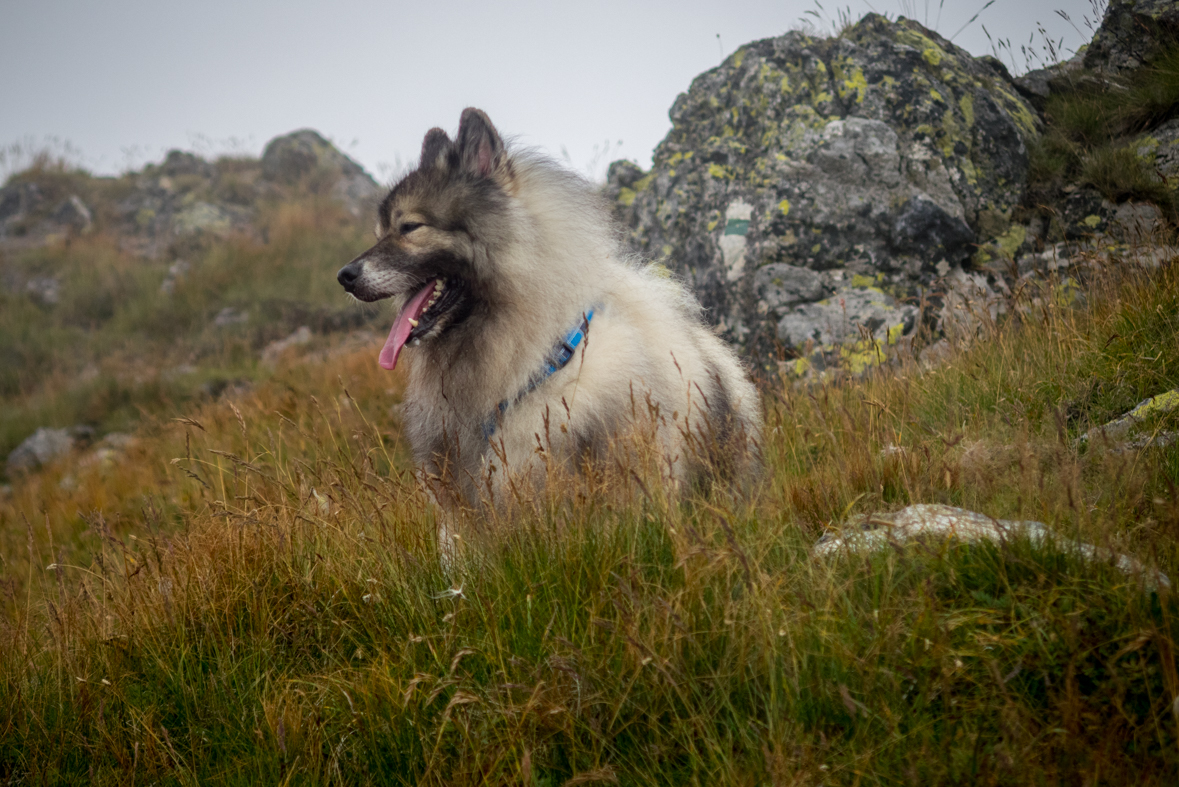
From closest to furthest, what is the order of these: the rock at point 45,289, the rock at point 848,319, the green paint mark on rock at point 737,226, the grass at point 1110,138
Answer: the rock at point 848,319 < the grass at point 1110,138 < the green paint mark on rock at point 737,226 < the rock at point 45,289

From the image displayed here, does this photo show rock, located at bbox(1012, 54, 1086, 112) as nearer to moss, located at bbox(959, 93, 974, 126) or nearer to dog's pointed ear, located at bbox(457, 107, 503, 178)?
moss, located at bbox(959, 93, 974, 126)

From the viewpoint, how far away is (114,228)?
17.2 m

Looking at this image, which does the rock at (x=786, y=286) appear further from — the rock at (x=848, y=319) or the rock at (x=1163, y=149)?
the rock at (x=1163, y=149)

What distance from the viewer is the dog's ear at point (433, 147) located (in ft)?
10.5

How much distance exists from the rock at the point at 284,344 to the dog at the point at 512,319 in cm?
871

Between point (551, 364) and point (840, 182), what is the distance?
376 cm

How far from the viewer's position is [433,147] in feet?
10.7

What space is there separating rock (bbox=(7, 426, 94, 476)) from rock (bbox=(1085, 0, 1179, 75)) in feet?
43.0

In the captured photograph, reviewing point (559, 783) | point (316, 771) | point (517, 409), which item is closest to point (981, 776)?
point (559, 783)

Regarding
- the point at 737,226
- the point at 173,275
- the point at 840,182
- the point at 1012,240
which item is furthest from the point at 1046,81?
the point at 173,275

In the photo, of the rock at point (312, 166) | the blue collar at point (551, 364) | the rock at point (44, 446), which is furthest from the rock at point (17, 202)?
the blue collar at point (551, 364)

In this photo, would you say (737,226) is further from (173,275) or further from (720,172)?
(173,275)

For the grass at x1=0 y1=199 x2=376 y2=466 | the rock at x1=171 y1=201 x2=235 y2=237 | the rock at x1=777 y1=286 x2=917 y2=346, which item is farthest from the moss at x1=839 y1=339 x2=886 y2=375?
the rock at x1=171 y1=201 x2=235 y2=237

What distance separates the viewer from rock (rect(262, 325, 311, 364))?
1104cm
